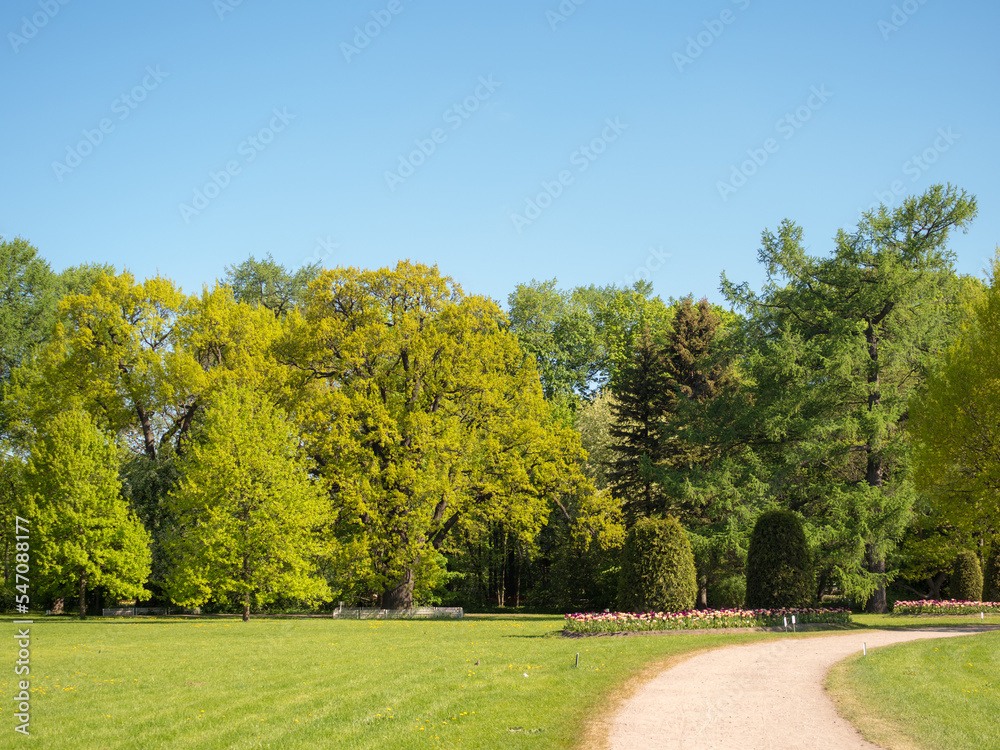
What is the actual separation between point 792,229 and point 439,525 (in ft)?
64.4

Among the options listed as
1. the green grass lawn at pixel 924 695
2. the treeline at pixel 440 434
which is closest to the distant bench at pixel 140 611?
the treeline at pixel 440 434

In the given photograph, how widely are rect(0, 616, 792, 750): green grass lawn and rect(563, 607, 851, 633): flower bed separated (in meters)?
0.90

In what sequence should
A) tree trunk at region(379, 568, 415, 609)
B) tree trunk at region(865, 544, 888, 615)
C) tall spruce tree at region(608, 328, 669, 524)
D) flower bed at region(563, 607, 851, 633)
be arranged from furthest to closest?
tall spruce tree at region(608, 328, 669, 524) < tree trunk at region(379, 568, 415, 609) < tree trunk at region(865, 544, 888, 615) < flower bed at region(563, 607, 851, 633)

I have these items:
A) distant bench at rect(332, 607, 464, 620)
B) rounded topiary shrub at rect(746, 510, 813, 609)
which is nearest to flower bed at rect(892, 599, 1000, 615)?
rounded topiary shrub at rect(746, 510, 813, 609)

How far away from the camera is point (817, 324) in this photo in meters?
32.3

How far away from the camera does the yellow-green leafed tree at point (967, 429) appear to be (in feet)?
73.9

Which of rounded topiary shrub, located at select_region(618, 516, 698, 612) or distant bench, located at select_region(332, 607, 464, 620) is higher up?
rounded topiary shrub, located at select_region(618, 516, 698, 612)

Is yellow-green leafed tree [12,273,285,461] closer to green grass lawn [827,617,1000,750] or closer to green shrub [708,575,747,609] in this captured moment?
green shrub [708,575,747,609]

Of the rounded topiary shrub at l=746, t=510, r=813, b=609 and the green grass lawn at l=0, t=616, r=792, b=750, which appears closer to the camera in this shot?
the green grass lawn at l=0, t=616, r=792, b=750

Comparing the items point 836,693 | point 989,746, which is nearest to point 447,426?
point 836,693

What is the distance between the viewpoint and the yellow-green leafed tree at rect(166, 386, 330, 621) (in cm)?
2608

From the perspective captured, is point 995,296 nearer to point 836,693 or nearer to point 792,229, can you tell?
point 792,229

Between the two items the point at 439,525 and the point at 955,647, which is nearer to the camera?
the point at 955,647

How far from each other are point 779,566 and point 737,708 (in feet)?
45.1
